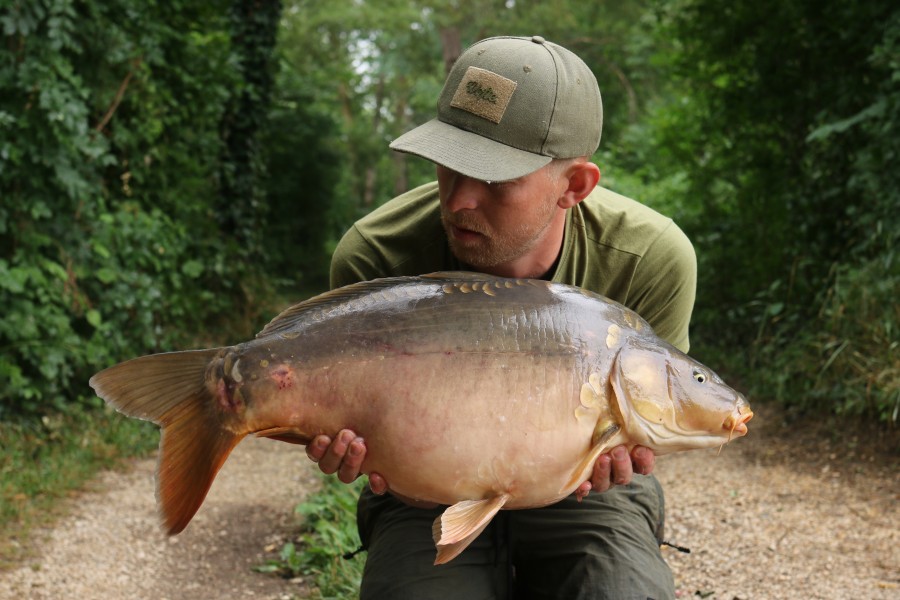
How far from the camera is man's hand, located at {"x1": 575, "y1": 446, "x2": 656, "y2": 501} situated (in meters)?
2.15

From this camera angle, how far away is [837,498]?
4.79 m

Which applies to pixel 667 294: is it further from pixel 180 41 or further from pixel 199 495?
pixel 180 41

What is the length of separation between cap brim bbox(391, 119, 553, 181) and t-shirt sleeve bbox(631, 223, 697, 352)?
508 mm

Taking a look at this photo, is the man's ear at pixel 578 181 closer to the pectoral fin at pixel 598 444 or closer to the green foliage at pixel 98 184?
the pectoral fin at pixel 598 444

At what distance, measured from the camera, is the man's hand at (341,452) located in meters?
2.12

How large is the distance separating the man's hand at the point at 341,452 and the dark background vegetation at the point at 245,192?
293 cm

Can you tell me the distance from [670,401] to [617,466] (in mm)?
193

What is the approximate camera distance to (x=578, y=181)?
2525 millimetres

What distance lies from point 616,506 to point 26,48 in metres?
4.11

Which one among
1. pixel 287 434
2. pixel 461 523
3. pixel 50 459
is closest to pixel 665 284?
pixel 461 523

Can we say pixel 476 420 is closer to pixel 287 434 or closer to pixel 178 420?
pixel 287 434

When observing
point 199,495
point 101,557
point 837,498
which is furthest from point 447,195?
point 837,498

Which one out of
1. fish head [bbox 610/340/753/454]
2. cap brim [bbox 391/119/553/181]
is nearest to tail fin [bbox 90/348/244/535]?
cap brim [bbox 391/119/553/181]

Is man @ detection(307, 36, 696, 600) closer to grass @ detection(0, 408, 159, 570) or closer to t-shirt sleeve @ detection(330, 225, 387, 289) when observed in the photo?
t-shirt sleeve @ detection(330, 225, 387, 289)
